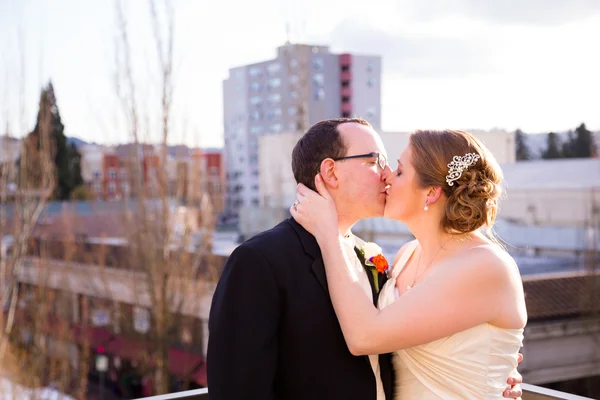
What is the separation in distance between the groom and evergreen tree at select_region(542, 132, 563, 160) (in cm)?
2931

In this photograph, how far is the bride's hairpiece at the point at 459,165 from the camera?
6.23ft

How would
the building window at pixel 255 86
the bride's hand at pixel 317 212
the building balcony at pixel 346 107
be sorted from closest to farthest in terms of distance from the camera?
the bride's hand at pixel 317 212 < the building balcony at pixel 346 107 < the building window at pixel 255 86

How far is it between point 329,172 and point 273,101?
5180cm

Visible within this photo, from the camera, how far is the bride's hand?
1.85 meters

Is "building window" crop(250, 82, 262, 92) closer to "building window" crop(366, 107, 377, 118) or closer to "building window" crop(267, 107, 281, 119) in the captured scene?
"building window" crop(267, 107, 281, 119)

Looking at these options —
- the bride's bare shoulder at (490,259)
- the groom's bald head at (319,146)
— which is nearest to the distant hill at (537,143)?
the bride's bare shoulder at (490,259)

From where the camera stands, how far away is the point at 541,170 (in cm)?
2131

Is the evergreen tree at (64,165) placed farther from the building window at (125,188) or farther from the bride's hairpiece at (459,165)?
the bride's hairpiece at (459,165)

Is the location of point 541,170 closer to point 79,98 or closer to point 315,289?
point 79,98

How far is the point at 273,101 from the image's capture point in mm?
53062

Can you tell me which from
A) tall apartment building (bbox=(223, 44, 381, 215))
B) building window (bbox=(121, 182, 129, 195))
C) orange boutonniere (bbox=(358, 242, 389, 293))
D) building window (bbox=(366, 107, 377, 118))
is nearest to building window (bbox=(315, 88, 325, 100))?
tall apartment building (bbox=(223, 44, 381, 215))

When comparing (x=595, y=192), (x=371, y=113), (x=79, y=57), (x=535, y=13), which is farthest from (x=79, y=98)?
(x=371, y=113)

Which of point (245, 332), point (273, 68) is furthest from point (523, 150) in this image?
point (245, 332)

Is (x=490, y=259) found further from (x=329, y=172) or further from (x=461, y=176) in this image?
(x=329, y=172)
